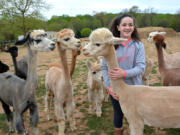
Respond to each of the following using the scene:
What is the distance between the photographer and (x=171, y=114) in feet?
7.06

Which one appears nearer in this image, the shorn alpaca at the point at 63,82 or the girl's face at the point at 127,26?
the girl's face at the point at 127,26

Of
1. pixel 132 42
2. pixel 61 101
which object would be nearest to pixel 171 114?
pixel 132 42

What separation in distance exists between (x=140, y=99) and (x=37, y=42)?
208cm

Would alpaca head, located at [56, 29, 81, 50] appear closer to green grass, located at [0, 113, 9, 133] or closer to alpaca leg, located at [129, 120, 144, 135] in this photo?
alpaca leg, located at [129, 120, 144, 135]

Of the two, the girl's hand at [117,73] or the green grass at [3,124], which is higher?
the girl's hand at [117,73]

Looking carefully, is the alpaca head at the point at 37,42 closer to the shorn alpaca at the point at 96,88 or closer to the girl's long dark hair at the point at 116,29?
the girl's long dark hair at the point at 116,29

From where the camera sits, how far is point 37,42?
117 inches

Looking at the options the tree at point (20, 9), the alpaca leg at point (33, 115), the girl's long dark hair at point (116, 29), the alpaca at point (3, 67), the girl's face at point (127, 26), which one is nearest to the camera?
the girl's face at point (127, 26)

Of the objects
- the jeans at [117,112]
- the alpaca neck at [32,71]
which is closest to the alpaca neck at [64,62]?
the alpaca neck at [32,71]

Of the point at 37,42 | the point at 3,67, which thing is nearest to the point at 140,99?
the point at 37,42

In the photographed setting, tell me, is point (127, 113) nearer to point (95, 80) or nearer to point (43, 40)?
point (43, 40)

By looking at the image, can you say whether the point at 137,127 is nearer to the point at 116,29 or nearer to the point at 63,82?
the point at 116,29

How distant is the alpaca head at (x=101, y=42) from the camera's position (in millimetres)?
2207

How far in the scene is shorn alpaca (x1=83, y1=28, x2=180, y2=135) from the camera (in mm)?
2174
